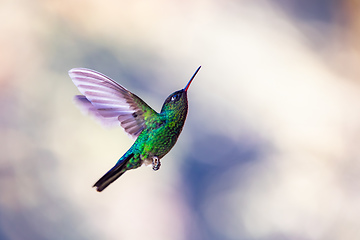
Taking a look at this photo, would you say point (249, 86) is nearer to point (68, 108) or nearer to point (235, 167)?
point (235, 167)

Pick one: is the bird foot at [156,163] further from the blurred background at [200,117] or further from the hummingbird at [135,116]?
the blurred background at [200,117]

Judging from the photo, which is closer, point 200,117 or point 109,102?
point 109,102

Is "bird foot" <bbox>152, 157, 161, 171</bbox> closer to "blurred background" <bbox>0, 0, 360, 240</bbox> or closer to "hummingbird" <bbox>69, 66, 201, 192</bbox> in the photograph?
"hummingbird" <bbox>69, 66, 201, 192</bbox>

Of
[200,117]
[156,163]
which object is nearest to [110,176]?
[156,163]

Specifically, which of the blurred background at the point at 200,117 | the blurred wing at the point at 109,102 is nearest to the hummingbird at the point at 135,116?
the blurred wing at the point at 109,102

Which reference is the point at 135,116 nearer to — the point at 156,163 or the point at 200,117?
the point at 156,163

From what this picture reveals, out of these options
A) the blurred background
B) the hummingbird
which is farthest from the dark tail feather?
the blurred background
